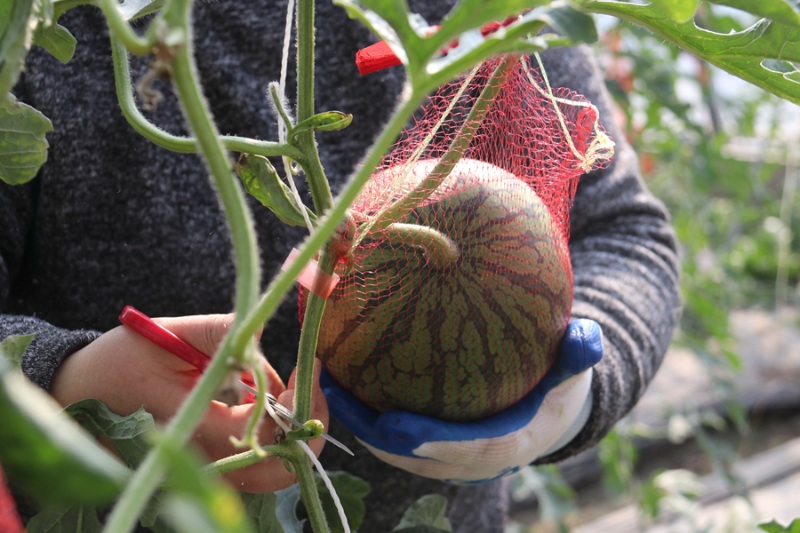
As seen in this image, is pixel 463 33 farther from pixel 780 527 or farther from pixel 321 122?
pixel 780 527

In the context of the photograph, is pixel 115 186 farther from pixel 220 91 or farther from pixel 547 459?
pixel 547 459

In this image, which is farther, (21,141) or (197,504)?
(21,141)

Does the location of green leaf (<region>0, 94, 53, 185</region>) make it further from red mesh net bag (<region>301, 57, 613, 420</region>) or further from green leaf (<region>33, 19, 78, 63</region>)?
red mesh net bag (<region>301, 57, 613, 420</region>)

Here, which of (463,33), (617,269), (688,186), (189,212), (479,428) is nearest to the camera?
(463,33)

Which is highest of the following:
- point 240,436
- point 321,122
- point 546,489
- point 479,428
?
point 321,122

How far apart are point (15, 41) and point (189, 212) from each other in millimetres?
546

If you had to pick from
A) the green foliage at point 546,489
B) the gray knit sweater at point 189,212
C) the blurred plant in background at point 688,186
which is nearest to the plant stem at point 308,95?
the gray knit sweater at point 189,212

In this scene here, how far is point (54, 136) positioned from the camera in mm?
817

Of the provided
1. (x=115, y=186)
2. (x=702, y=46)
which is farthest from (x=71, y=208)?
(x=702, y=46)

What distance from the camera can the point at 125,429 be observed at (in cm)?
50

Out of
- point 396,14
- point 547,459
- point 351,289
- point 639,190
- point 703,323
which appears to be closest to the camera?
point 396,14

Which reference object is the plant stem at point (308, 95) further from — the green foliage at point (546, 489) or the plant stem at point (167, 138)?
the green foliage at point (546, 489)

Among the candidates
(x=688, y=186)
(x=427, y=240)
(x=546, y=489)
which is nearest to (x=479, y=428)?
(x=427, y=240)

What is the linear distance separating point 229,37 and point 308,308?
1.72 ft
